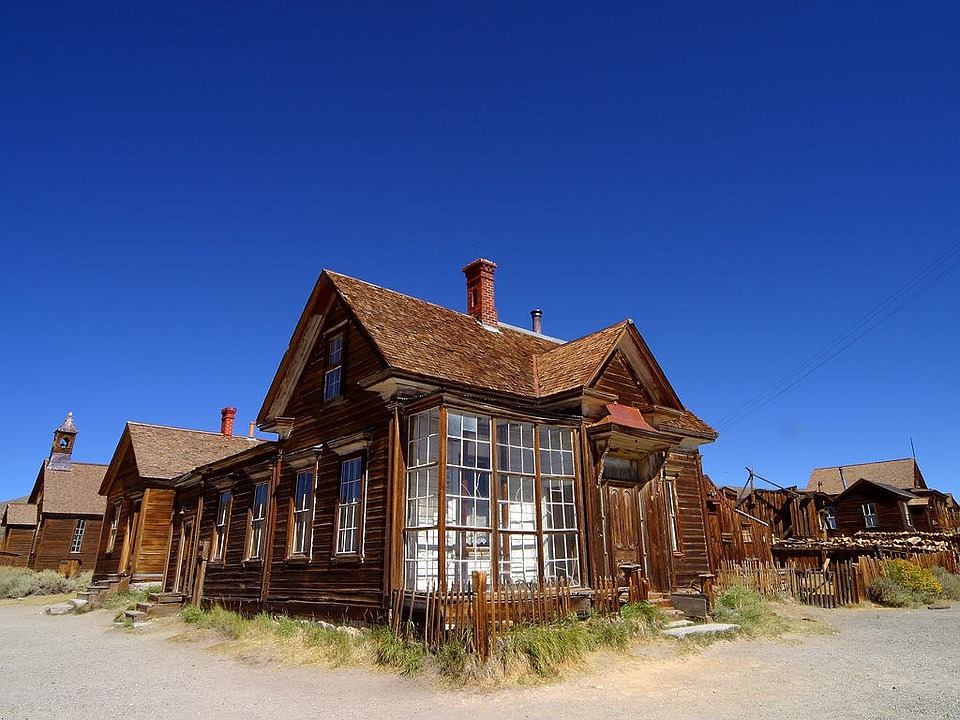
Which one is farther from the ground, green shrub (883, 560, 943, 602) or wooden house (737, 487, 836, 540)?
wooden house (737, 487, 836, 540)

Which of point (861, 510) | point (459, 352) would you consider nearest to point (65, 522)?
point (459, 352)

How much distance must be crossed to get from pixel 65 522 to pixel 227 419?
43.1 feet

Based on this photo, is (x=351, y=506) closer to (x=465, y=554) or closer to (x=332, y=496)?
(x=332, y=496)

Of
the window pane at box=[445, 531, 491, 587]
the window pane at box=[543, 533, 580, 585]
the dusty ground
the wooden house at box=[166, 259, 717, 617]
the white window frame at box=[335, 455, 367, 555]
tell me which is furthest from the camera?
the white window frame at box=[335, 455, 367, 555]

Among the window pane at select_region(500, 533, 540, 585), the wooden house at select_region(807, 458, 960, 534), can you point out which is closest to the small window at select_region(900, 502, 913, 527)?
the wooden house at select_region(807, 458, 960, 534)

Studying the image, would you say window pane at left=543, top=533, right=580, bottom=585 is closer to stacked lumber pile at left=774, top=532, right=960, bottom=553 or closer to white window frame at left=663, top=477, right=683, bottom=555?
white window frame at left=663, top=477, right=683, bottom=555

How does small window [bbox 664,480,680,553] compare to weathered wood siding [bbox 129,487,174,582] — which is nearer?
small window [bbox 664,480,680,553]

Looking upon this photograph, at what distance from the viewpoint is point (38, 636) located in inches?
642

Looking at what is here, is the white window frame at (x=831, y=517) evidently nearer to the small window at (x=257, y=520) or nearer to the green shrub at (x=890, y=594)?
the green shrub at (x=890, y=594)

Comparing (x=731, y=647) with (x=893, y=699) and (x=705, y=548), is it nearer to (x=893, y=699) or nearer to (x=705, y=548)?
(x=893, y=699)

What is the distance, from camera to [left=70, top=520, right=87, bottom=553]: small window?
37.0 m

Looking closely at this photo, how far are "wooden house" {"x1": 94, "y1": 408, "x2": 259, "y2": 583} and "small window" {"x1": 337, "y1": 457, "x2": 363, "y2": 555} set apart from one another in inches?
532

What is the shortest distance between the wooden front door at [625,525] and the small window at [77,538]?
35.6 meters

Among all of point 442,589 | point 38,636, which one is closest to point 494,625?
point 442,589
